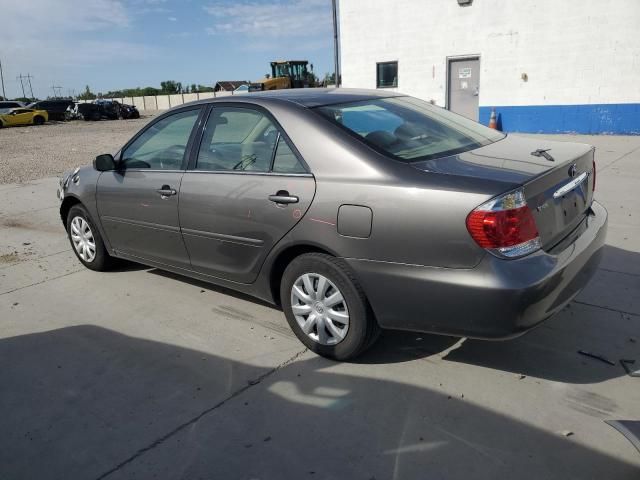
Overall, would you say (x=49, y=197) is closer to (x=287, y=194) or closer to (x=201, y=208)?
(x=201, y=208)

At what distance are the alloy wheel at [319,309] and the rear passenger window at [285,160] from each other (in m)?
0.66

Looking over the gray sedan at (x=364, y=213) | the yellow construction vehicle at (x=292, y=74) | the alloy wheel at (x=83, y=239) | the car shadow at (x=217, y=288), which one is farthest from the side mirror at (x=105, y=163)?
the yellow construction vehicle at (x=292, y=74)

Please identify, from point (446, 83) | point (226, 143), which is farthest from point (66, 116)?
point (226, 143)

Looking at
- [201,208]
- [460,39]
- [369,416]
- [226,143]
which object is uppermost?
[460,39]

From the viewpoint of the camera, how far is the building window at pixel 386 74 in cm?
1827

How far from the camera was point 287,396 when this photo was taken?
9.97 ft

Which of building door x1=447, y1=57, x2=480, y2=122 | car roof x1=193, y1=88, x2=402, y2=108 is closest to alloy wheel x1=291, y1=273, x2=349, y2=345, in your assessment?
car roof x1=193, y1=88, x2=402, y2=108

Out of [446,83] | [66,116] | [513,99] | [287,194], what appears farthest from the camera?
[66,116]

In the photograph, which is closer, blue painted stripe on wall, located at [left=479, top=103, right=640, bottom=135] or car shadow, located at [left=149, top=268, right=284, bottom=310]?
car shadow, located at [left=149, top=268, right=284, bottom=310]

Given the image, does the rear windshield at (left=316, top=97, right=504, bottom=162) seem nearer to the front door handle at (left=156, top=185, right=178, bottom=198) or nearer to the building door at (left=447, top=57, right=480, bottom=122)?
the front door handle at (left=156, top=185, right=178, bottom=198)

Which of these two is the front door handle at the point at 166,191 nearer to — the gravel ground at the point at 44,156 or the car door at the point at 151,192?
the car door at the point at 151,192

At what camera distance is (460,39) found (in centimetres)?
1636

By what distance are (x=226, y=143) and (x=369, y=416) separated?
2.14 m

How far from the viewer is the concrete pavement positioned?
2.50m
